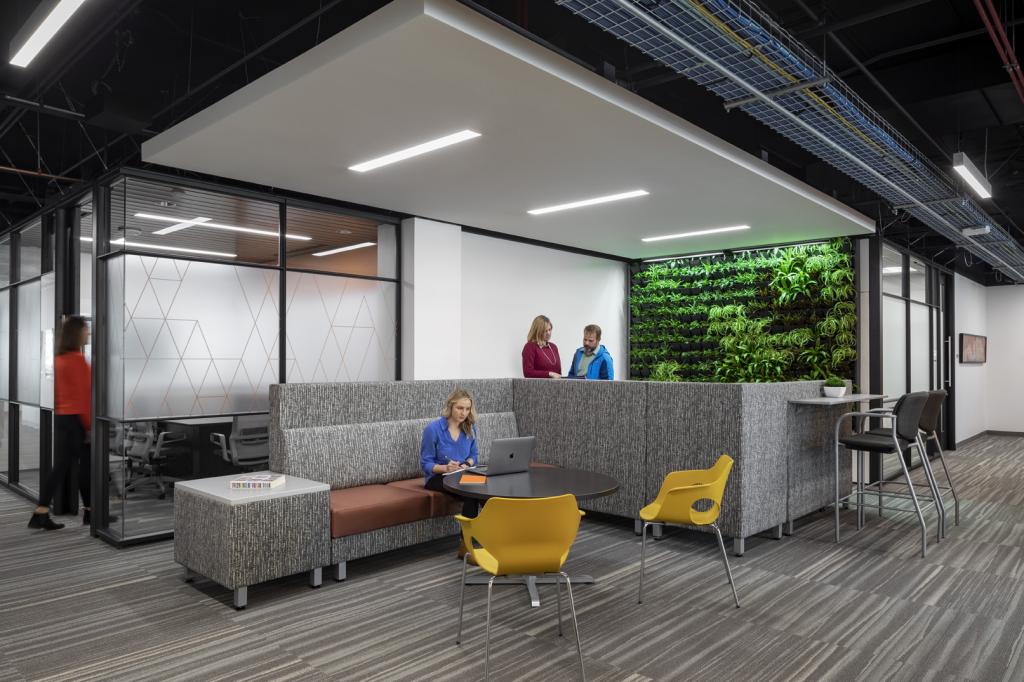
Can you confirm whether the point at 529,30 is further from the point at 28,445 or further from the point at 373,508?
the point at 28,445

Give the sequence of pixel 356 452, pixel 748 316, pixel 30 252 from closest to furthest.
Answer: pixel 356 452 < pixel 30 252 < pixel 748 316

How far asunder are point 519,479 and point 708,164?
2.74 meters

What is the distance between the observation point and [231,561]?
11.8 ft

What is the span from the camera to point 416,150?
467cm

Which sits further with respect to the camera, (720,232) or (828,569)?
(720,232)

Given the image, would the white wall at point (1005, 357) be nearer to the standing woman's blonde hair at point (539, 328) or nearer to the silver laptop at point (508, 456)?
the standing woman's blonde hair at point (539, 328)

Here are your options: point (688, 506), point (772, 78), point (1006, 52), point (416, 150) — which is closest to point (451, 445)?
point (688, 506)

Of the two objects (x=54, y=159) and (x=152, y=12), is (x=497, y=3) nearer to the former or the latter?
(x=152, y=12)

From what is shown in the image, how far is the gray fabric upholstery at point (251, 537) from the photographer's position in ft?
11.9

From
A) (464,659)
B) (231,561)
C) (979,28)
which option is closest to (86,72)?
(231,561)

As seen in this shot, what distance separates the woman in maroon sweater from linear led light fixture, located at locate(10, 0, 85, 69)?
4.22m

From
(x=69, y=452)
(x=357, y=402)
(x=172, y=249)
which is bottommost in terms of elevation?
(x=69, y=452)

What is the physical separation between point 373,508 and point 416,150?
2.47 metres

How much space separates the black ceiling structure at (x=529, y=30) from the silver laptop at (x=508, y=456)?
2206mm
